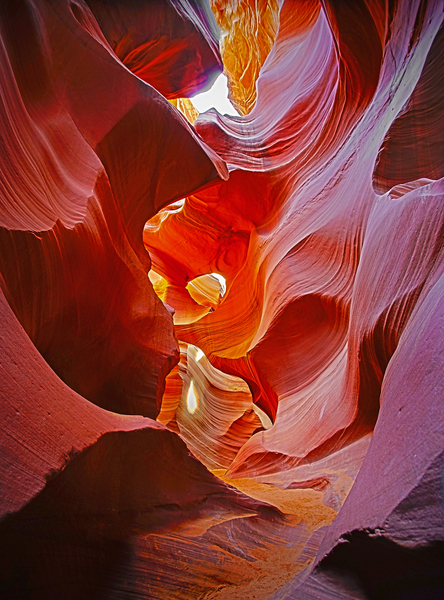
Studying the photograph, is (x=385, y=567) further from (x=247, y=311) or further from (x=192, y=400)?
(x=192, y=400)

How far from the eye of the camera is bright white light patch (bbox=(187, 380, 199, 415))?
28.9ft

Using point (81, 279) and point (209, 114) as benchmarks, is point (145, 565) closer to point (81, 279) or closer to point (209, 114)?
point (81, 279)

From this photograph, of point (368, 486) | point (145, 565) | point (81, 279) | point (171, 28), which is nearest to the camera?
point (368, 486)

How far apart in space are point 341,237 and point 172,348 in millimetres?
2542

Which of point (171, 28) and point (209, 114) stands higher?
point (171, 28)

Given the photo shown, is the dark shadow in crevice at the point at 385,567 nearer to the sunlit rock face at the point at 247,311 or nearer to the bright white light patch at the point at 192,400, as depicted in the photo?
the sunlit rock face at the point at 247,311

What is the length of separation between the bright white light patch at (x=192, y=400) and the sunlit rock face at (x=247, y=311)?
585 mm

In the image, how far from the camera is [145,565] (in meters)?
2.27

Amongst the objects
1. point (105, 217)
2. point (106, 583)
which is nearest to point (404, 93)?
point (105, 217)

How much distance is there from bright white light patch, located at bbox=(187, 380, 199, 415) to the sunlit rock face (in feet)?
1.92

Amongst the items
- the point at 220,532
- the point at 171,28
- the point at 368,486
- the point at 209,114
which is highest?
the point at 171,28

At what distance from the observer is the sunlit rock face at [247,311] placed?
1897mm

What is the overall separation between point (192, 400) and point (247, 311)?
2309 mm

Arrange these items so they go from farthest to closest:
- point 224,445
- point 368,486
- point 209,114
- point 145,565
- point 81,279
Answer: point 224,445, point 209,114, point 81,279, point 145,565, point 368,486
